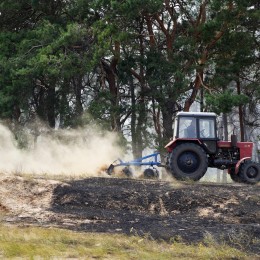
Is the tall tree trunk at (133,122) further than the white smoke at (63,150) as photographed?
Yes

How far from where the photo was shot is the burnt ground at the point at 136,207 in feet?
34.5

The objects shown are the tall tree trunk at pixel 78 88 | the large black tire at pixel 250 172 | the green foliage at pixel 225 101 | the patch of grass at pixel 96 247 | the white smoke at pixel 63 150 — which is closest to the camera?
the patch of grass at pixel 96 247

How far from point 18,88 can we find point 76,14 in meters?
5.22

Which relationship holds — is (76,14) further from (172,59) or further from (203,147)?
(203,147)

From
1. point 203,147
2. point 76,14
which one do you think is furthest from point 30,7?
point 203,147

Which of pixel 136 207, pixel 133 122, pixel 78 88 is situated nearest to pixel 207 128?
pixel 136 207

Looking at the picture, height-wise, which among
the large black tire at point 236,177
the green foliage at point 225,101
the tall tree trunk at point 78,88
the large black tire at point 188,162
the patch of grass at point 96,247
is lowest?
the patch of grass at point 96,247

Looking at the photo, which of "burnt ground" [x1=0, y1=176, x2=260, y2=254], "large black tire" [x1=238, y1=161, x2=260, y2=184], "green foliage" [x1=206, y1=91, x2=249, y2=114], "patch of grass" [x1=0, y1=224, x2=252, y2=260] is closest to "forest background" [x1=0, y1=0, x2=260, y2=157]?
"green foliage" [x1=206, y1=91, x2=249, y2=114]

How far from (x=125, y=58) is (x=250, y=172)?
1548 centimetres

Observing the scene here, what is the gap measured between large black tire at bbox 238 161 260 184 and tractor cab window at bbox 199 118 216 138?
4.97 feet

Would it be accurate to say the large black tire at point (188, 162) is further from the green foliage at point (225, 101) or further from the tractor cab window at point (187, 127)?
the green foliage at point (225, 101)

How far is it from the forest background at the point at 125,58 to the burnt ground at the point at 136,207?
12.4m

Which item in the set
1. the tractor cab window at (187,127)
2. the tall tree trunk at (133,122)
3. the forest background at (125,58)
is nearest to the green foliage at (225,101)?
the forest background at (125,58)

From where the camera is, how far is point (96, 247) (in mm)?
8867
